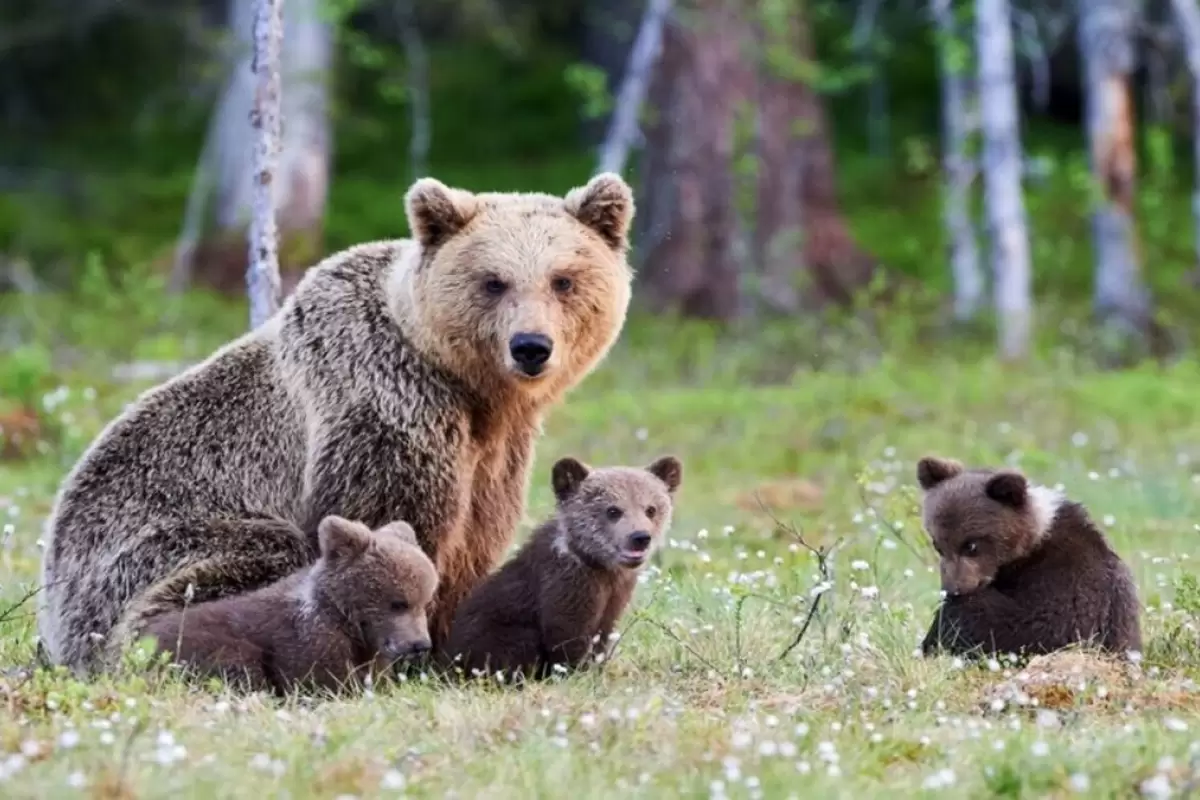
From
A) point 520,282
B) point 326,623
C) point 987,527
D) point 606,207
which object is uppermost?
point 606,207

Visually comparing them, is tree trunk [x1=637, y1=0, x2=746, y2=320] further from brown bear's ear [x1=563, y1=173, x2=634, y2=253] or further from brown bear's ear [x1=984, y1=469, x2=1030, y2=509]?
brown bear's ear [x1=984, y1=469, x2=1030, y2=509]

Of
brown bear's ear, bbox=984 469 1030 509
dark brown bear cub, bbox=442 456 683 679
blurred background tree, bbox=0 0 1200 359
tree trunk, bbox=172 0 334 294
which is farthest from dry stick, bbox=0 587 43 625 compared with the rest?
tree trunk, bbox=172 0 334 294

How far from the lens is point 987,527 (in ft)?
26.1

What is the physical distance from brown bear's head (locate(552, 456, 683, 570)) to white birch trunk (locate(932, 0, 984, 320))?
42.7 feet

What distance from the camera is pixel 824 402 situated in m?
16.5

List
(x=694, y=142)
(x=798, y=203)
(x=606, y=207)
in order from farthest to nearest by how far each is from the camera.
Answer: (x=798, y=203)
(x=694, y=142)
(x=606, y=207)

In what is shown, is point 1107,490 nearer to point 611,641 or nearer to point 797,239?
point 611,641

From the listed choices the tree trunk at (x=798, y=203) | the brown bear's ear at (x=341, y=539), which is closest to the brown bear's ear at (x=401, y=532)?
the brown bear's ear at (x=341, y=539)

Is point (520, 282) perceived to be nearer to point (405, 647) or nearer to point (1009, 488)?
point (405, 647)

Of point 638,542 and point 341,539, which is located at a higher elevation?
point 341,539

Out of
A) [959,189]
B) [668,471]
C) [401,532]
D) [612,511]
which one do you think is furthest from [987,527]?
[959,189]

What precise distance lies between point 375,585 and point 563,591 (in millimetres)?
813

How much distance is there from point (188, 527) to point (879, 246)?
2148 cm

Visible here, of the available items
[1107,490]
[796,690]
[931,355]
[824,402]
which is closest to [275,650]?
[796,690]
